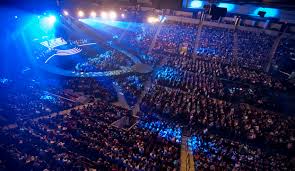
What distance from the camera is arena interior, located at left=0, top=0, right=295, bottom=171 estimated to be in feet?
49.2

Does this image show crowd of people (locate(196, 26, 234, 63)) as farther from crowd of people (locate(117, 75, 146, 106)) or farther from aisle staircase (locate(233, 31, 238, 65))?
crowd of people (locate(117, 75, 146, 106))

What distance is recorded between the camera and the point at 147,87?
26656 mm

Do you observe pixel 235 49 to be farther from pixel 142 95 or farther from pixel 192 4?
pixel 192 4

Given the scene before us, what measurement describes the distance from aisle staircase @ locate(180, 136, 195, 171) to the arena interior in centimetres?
8

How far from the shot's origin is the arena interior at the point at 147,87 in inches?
591

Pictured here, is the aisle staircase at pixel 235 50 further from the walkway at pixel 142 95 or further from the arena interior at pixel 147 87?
the walkway at pixel 142 95

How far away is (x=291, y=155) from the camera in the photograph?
18.0 m

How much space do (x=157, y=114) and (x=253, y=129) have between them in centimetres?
822

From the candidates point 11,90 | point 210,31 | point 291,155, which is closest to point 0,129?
point 11,90

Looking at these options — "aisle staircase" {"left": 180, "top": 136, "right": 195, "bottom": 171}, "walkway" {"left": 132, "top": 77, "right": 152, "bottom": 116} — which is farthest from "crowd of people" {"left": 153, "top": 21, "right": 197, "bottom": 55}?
"aisle staircase" {"left": 180, "top": 136, "right": 195, "bottom": 171}

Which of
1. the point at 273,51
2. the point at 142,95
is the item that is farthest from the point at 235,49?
the point at 142,95

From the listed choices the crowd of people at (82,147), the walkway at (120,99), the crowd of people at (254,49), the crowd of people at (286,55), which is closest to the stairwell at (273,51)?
the crowd of people at (254,49)

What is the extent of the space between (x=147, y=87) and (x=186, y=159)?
38.6 ft

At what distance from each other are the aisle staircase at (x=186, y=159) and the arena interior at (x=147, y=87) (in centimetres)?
8
